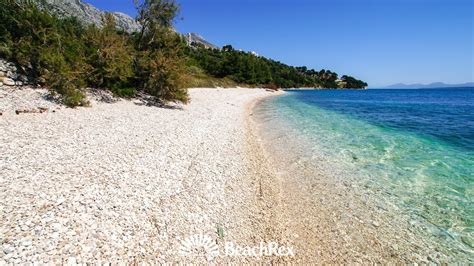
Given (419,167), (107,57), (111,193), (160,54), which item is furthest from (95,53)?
(419,167)

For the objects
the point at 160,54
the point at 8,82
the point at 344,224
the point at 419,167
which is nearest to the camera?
the point at 344,224

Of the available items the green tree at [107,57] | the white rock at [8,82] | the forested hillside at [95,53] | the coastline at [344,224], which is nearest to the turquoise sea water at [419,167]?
the coastline at [344,224]

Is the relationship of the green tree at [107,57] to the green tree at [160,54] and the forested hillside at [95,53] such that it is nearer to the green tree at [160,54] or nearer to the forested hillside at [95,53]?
the forested hillside at [95,53]

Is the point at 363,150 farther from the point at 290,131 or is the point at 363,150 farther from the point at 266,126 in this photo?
the point at 266,126

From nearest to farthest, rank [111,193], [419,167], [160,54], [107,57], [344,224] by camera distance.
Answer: [111,193]
[344,224]
[419,167]
[107,57]
[160,54]

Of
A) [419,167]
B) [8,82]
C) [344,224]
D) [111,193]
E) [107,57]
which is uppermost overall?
[107,57]

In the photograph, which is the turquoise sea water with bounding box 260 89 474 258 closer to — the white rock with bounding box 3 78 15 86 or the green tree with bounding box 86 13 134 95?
the green tree with bounding box 86 13 134 95

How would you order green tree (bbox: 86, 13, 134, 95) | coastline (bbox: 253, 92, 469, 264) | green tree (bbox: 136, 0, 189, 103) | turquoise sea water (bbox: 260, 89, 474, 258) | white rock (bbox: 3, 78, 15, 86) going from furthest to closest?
green tree (bbox: 136, 0, 189, 103) < green tree (bbox: 86, 13, 134, 95) < white rock (bbox: 3, 78, 15, 86) < turquoise sea water (bbox: 260, 89, 474, 258) < coastline (bbox: 253, 92, 469, 264)

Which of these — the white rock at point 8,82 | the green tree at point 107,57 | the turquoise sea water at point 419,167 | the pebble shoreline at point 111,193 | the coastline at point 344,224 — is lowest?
the coastline at point 344,224

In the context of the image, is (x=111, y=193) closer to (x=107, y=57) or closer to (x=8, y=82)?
(x=8, y=82)

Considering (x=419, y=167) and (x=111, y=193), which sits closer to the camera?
(x=111, y=193)

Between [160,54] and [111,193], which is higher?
[160,54]

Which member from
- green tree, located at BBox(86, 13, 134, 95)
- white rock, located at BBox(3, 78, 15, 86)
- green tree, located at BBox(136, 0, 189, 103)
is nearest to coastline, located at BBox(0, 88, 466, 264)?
white rock, located at BBox(3, 78, 15, 86)

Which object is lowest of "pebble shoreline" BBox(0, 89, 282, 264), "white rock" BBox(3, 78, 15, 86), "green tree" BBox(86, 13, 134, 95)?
"pebble shoreline" BBox(0, 89, 282, 264)
